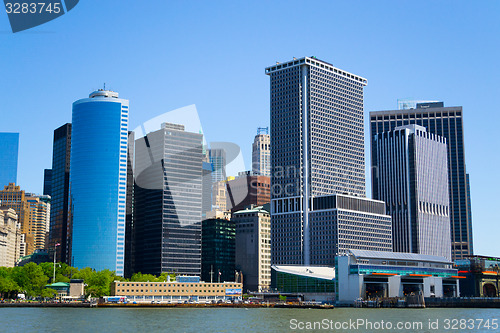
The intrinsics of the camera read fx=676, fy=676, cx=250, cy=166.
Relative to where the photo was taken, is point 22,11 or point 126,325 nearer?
point 22,11

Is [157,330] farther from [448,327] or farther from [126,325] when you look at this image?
[448,327]

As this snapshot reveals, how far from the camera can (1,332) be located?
11431 centimetres

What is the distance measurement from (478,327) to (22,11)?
9766 centimetres

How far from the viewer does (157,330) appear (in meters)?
119

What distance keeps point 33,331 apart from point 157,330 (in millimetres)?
21089

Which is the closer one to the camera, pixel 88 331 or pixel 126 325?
pixel 88 331

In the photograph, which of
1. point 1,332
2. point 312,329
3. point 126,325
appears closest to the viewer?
point 1,332

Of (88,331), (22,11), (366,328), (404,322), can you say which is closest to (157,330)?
(88,331)

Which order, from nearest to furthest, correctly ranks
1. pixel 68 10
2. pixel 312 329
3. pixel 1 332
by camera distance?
1. pixel 68 10
2. pixel 1 332
3. pixel 312 329

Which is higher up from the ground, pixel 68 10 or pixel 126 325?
pixel 68 10

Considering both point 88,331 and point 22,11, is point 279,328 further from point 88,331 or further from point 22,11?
point 22,11

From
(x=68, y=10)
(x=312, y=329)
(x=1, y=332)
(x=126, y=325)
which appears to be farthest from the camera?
(x=126, y=325)

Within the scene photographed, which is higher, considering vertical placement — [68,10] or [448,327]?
[68,10]

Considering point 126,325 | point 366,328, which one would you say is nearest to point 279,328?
point 366,328
